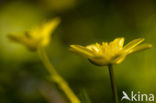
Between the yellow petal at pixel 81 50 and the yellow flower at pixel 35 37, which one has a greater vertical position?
the yellow flower at pixel 35 37

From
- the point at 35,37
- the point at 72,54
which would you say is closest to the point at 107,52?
the point at 35,37

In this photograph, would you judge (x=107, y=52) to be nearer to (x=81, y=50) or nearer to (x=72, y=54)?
(x=81, y=50)

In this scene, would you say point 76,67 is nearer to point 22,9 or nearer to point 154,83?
point 154,83

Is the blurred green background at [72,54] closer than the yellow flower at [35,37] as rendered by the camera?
No

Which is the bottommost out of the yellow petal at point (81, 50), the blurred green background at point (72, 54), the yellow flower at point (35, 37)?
the yellow petal at point (81, 50)

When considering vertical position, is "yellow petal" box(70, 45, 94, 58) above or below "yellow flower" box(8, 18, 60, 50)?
below

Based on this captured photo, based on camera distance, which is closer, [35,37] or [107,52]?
[107,52]

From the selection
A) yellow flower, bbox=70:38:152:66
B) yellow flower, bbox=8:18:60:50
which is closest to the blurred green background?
yellow flower, bbox=8:18:60:50

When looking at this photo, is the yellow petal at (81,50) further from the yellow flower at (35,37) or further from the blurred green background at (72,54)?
the yellow flower at (35,37)

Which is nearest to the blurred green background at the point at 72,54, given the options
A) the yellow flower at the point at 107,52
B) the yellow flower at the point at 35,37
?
the yellow flower at the point at 35,37

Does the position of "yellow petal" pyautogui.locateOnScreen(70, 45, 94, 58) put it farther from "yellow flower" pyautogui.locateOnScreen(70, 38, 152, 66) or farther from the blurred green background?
the blurred green background
